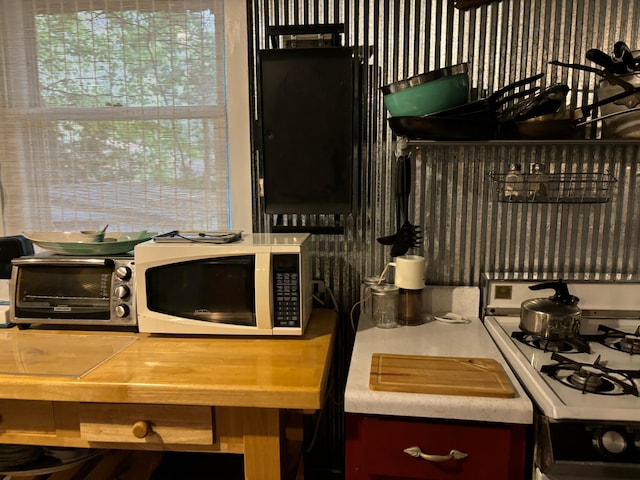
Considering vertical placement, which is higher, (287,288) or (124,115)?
(124,115)

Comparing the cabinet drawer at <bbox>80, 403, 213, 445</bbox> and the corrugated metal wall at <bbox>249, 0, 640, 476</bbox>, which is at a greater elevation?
the corrugated metal wall at <bbox>249, 0, 640, 476</bbox>

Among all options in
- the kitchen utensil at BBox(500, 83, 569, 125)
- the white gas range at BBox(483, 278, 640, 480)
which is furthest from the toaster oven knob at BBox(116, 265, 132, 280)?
the kitchen utensil at BBox(500, 83, 569, 125)

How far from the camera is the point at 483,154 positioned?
1.69 m

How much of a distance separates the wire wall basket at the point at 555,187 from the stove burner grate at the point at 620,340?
443mm

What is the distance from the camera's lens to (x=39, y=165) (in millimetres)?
1948

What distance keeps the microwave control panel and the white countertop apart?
8.4 inches

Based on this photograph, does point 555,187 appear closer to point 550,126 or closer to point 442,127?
point 550,126

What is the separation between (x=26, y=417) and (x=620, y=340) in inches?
66.8

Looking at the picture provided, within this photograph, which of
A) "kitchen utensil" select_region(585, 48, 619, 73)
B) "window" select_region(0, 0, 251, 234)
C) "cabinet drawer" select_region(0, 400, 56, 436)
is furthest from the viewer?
"window" select_region(0, 0, 251, 234)

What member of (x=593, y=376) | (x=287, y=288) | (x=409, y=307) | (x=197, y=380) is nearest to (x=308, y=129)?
(x=287, y=288)

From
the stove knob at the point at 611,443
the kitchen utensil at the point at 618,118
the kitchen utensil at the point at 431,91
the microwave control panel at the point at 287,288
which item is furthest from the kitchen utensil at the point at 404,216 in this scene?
the stove knob at the point at 611,443

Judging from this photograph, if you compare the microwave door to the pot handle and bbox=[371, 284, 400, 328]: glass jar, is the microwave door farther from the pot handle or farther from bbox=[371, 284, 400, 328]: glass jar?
the pot handle

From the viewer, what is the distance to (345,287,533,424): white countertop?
1.07 meters

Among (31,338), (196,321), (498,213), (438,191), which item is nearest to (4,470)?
(31,338)
